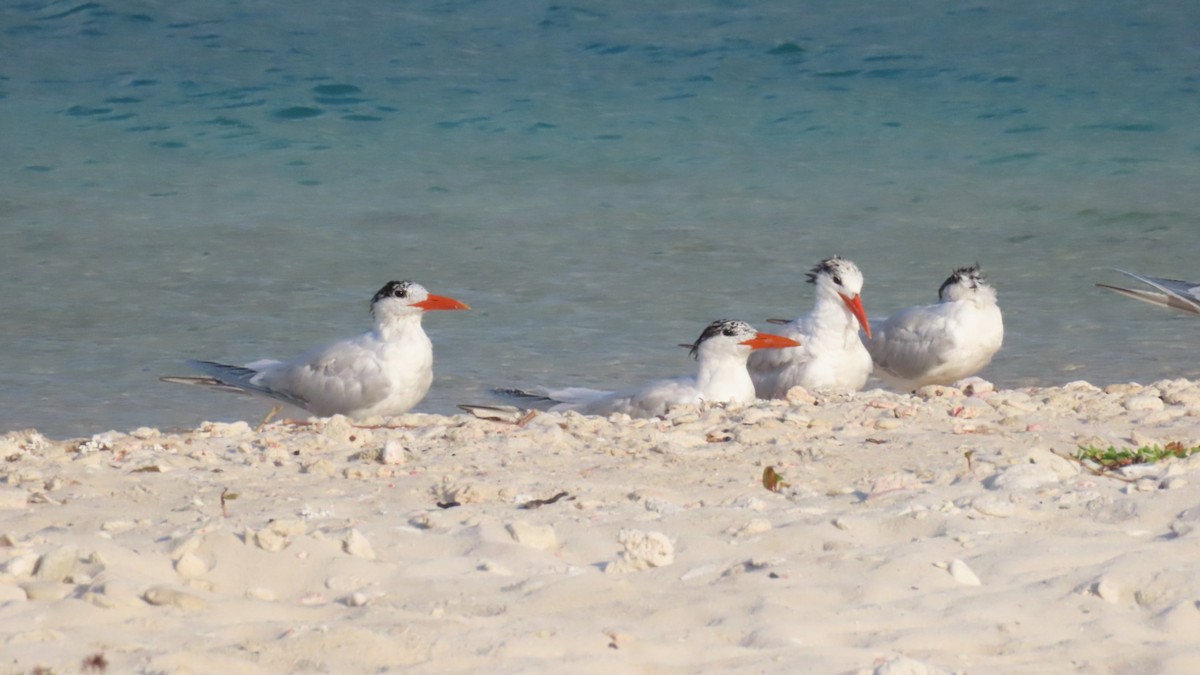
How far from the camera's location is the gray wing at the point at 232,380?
8.03 meters

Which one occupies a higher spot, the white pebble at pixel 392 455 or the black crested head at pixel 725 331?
the white pebble at pixel 392 455

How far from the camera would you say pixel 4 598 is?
3721 millimetres

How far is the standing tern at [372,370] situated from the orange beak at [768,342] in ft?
4.80

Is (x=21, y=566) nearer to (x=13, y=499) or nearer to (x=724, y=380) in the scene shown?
(x=13, y=499)

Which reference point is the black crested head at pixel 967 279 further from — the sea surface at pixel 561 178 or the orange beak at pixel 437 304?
the orange beak at pixel 437 304

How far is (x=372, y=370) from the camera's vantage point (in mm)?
7785

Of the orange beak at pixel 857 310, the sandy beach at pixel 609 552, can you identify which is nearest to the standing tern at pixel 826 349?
the orange beak at pixel 857 310

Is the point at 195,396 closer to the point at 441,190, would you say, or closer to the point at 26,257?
the point at 26,257

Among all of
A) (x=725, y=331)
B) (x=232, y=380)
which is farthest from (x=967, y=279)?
(x=232, y=380)

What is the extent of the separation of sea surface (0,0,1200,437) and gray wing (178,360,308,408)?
386mm

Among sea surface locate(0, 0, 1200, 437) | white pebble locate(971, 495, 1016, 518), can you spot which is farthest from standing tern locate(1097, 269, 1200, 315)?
white pebble locate(971, 495, 1016, 518)

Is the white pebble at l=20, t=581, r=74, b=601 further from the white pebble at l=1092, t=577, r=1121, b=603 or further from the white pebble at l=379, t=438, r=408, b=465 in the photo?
the white pebble at l=1092, t=577, r=1121, b=603

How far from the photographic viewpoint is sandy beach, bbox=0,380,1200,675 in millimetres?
3521

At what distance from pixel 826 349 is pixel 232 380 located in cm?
301
